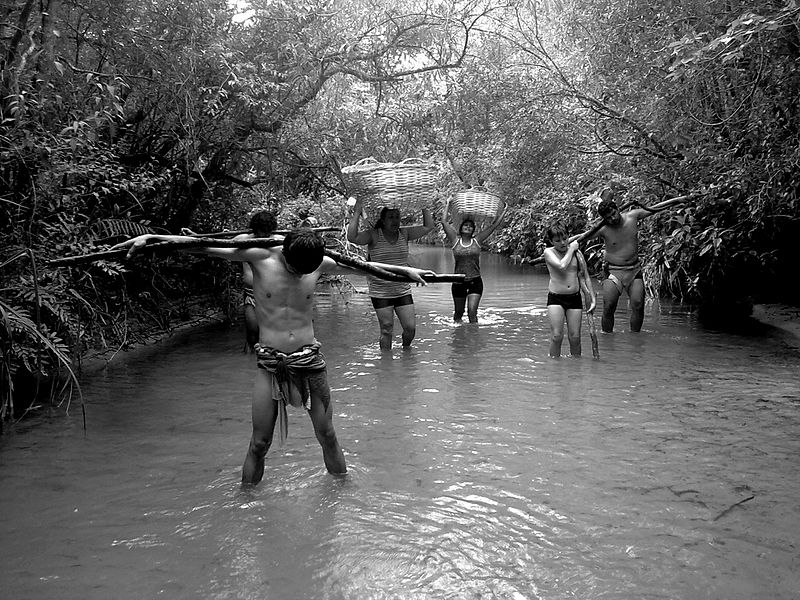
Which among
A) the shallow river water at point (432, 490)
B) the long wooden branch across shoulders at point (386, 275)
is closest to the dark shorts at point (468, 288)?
the shallow river water at point (432, 490)

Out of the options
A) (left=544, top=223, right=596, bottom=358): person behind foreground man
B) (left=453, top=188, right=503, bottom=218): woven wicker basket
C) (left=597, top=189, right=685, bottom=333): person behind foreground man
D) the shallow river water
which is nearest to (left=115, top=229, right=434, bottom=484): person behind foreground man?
the shallow river water

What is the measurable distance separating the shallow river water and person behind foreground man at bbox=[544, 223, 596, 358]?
514 millimetres

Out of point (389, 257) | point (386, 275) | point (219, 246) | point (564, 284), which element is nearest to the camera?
point (386, 275)

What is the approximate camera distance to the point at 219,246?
4031mm

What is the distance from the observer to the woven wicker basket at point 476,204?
10602 mm

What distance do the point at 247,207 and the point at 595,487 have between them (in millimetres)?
8832

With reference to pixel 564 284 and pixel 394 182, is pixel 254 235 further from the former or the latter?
pixel 564 284

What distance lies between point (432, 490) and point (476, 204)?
6886mm

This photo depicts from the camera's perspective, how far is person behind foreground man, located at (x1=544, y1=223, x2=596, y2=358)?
7973 millimetres

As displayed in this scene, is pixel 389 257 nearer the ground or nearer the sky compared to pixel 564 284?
nearer the sky

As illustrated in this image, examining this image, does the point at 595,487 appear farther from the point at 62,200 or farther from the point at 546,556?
the point at 62,200

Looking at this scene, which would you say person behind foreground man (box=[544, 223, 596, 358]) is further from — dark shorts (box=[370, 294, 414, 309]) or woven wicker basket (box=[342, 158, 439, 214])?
dark shorts (box=[370, 294, 414, 309])

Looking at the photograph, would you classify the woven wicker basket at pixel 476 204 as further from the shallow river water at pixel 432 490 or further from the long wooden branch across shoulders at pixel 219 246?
the long wooden branch across shoulders at pixel 219 246

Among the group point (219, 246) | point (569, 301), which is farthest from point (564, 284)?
point (219, 246)
